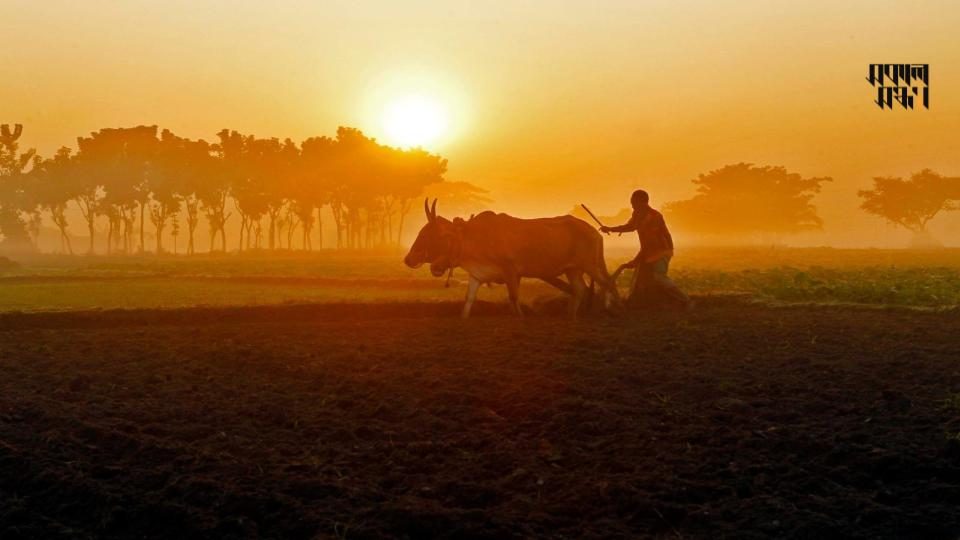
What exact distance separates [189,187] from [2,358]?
245 ft

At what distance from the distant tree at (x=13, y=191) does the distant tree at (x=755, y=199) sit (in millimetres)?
95686

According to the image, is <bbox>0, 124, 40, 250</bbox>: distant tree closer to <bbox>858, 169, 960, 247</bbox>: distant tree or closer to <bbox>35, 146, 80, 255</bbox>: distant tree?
<bbox>35, 146, 80, 255</bbox>: distant tree

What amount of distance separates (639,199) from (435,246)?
4.51 metres

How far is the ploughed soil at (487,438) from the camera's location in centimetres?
497

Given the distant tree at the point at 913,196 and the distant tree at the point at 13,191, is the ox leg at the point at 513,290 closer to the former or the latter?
the distant tree at the point at 13,191

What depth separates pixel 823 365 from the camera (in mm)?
9727

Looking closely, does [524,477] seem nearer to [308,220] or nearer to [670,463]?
[670,463]

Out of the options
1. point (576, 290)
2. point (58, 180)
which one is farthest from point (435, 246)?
point (58, 180)

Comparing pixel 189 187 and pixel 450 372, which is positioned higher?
pixel 189 187

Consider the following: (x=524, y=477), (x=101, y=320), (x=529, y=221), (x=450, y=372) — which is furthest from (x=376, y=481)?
(x=101, y=320)

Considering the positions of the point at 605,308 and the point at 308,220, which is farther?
the point at 308,220

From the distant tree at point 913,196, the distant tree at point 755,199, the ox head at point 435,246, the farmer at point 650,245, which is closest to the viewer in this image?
the ox head at point 435,246

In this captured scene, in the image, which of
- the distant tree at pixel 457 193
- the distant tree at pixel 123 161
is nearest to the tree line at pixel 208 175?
the distant tree at pixel 123 161

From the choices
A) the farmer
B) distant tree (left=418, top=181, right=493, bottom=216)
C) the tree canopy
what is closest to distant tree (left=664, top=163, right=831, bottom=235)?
the tree canopy
